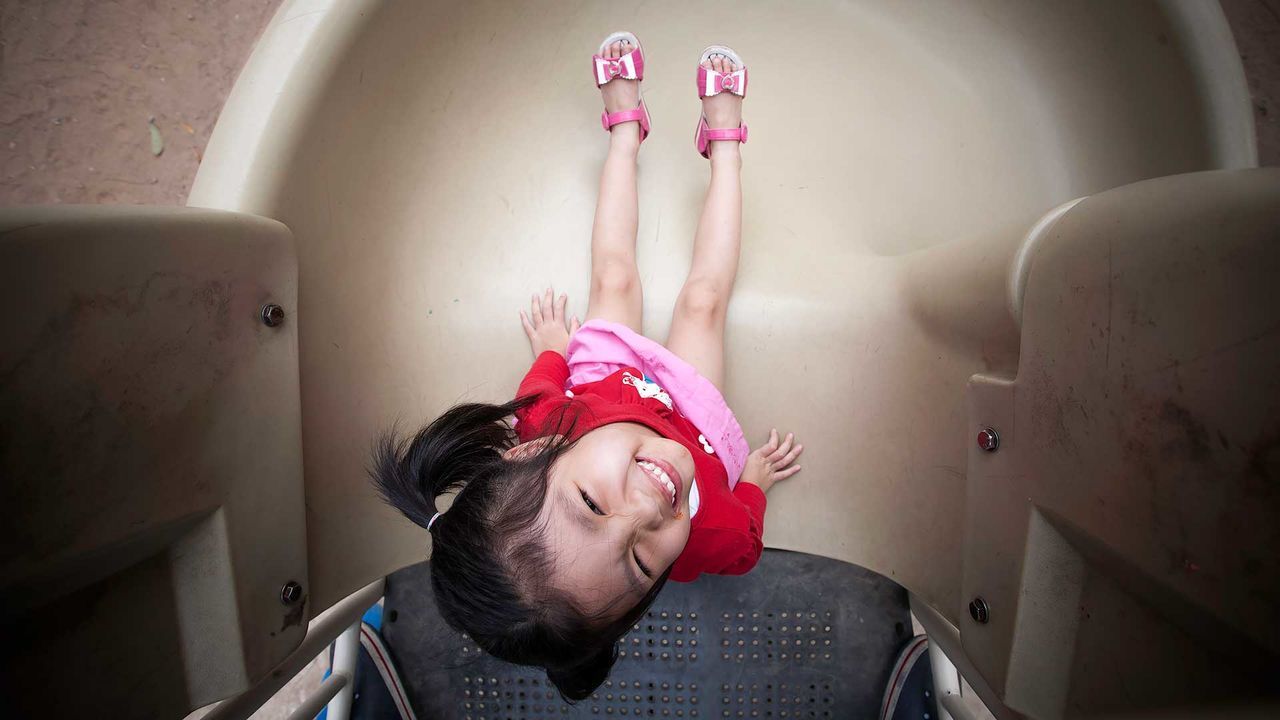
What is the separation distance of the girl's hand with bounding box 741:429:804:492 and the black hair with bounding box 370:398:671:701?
0.26 metres

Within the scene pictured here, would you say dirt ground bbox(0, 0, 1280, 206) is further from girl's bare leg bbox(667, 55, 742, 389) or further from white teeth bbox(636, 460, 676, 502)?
white teeth bbox(636, 460, 676, 502)

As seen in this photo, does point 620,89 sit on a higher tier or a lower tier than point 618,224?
higher

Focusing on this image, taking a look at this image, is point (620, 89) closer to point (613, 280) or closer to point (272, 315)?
point (613, 280)

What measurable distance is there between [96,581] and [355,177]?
1.54 ft

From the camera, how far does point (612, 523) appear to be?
1.72ft

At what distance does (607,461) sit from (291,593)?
30 cm

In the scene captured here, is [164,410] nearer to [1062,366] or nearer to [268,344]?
[268,344]

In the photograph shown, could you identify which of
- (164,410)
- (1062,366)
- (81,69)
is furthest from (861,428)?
(81,69)

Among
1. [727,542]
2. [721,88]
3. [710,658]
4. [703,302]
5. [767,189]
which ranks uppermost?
[721,88]

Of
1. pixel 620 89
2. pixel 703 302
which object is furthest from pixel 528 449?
pixel 620 89

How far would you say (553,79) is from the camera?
936 millimetres

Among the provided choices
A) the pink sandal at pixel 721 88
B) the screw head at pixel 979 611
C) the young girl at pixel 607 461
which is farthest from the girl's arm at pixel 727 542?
the pink sandal at pixel 721 88

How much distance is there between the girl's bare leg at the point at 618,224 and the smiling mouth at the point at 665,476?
279mm

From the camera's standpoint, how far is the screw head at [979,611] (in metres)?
0.53
